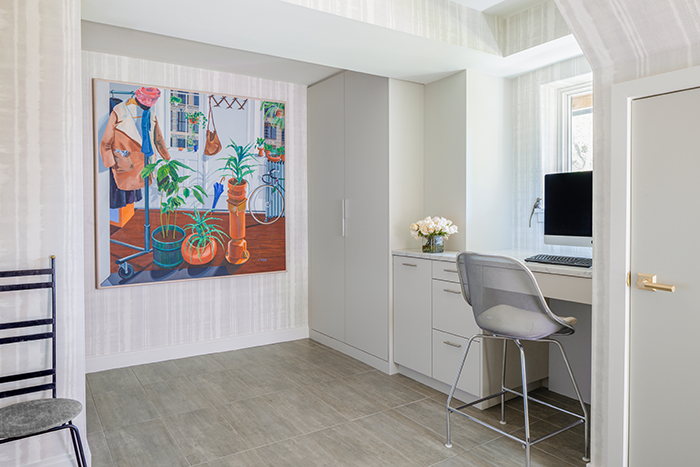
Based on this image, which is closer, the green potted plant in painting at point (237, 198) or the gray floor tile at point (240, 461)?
the gray floor tile at point (240, 461)

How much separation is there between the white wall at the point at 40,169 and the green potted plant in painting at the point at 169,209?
1672 millimetres

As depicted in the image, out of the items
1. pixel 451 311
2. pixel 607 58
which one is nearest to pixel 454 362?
pixel 451 311

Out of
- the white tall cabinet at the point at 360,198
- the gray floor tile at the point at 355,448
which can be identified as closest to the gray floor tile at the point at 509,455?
the gray floor tile at the point at 355,448

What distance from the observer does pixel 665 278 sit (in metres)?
1.82

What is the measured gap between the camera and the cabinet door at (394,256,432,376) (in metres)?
3.17

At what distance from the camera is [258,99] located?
4152 mm

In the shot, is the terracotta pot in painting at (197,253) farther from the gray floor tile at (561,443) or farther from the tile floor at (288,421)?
the gray floor tile at (561,443)

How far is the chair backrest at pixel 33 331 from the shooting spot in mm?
1890

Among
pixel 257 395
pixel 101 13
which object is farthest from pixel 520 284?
pixel 101 13

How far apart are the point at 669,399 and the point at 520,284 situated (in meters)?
0.69

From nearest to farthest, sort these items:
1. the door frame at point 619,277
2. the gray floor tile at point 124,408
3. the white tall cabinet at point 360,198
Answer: the door frame at point 619,277 → the gray floor tile at point 124,408 → the white tall cabinet at point 360,198

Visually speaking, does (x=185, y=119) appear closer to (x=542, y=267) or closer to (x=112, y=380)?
(x=112, y=380)

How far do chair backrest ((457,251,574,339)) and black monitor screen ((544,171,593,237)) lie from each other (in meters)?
0.80

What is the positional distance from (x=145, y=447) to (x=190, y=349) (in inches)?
60.0
